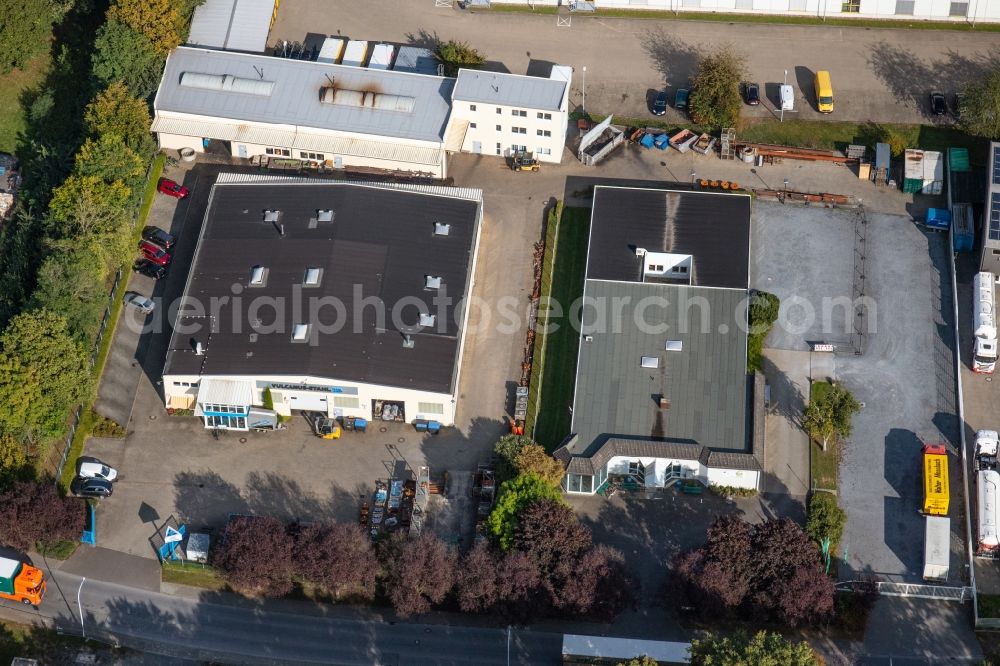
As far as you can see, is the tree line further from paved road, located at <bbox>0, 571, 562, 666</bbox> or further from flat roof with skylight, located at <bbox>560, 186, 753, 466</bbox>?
flat roof with skylight, located at <bbox>560, 186, 753, 466</bbox>

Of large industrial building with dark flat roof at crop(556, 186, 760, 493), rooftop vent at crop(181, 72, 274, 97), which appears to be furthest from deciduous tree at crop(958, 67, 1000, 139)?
rooftop vent at crop(181, 72, 274, 97)

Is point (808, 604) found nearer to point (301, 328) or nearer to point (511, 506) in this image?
point (511, 506)

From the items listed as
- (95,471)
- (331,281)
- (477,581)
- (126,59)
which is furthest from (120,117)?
(477,581)

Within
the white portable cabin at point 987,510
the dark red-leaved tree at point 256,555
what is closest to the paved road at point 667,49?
the white portable cabin at point 987,510

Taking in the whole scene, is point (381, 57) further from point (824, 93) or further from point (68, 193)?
point (824, 93)

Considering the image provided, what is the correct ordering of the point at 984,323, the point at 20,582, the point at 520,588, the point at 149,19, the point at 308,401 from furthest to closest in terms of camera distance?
1. the point at 149,19
2. the point at 984,323
3. the point at 308,401
4. the point at 20,582
5. the point at 520,588

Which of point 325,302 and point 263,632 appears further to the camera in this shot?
point 325,302

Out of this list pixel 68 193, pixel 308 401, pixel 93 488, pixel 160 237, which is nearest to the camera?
pixel 93 488
